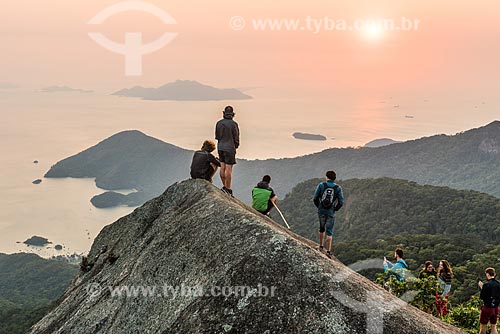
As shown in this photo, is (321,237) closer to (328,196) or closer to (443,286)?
(328,196)

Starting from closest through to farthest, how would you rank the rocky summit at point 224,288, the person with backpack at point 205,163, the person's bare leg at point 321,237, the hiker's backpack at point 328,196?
1. the rocky summit at point 224,288
2. the hiker's backpack at point 328,196
3. the person's bare leg at point 321,237
4. the person with backpack at point 205,163

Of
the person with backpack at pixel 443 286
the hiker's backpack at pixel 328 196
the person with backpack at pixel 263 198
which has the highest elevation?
the hiker's backpack at pixel 328 196

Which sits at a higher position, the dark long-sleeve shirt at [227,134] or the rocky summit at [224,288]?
the dark long-sleeve shirt at [227,134]

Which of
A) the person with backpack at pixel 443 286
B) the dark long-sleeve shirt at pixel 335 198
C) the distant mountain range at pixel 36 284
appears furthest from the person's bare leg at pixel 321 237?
the distant mountain range at pixel 36 284

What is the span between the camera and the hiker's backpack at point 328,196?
13.9 meters

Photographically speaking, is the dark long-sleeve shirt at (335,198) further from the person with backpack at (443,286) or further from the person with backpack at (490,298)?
the person with backpack at (443,286)

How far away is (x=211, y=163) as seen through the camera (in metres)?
16.8

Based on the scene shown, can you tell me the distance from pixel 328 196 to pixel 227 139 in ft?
16.2

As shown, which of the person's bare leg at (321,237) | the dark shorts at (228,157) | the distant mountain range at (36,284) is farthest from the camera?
the distant mountain range at (36,284)

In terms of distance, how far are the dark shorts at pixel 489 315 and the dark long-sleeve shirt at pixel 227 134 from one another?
10474 millimetres

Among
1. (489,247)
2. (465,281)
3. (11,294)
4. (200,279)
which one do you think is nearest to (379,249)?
(489,247)

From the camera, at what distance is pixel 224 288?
9.82m

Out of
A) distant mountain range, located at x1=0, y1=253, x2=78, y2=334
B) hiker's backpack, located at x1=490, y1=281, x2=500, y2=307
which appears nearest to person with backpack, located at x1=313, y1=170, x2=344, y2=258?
hiker's backpack, located at x1=490, y1=281, x2=500, y2=307

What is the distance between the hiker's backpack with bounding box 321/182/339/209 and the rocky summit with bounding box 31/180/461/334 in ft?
7.60
